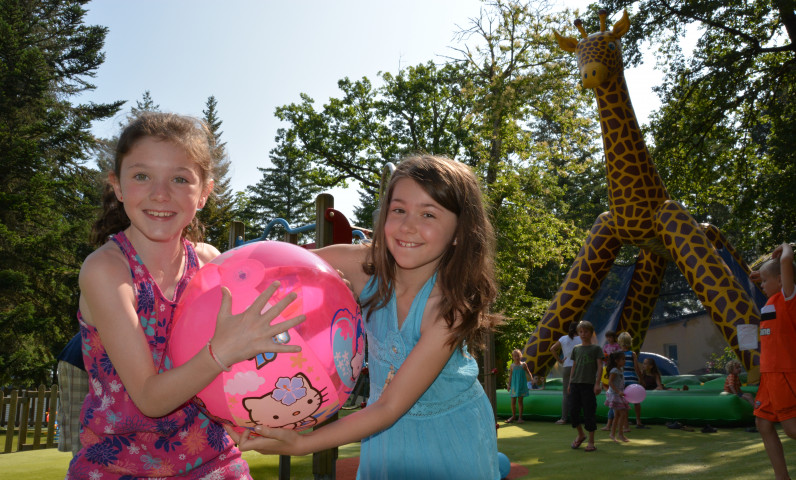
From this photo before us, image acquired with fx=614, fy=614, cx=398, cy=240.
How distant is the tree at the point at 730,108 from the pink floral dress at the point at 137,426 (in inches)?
641

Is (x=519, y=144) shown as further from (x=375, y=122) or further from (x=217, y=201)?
(x=217, y=201)

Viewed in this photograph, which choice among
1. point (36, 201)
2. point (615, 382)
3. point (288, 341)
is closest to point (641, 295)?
point (615, 382)

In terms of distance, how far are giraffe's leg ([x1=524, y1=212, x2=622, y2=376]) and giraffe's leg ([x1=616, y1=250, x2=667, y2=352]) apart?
1.36 meters

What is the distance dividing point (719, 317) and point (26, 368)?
17.6 m

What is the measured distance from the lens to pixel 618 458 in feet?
24.8

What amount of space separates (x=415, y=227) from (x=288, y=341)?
70cm

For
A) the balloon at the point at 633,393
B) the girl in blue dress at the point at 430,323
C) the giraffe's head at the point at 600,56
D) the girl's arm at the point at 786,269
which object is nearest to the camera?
the girl in blue dress at the point at 430,323

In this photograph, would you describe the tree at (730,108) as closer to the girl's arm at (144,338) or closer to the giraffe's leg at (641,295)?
the giraffe's leg at (641,295)

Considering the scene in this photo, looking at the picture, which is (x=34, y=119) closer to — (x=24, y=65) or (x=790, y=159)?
(x=24, y=65)

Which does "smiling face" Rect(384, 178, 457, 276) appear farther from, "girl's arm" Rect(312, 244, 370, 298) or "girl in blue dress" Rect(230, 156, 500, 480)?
"girl's arm" Rect(312, 244, 370, 298)

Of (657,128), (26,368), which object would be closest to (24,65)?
(26,368)

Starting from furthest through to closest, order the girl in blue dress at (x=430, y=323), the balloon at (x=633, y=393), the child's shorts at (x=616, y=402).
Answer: the balloon at (x=633, y=393), the child's shorts at (x=616, y=402), the girl in blue dress at (x=430, y=323)

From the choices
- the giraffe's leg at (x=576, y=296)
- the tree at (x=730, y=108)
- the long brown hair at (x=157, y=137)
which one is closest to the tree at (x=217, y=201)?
the long brown hair at (x=157, y=137)

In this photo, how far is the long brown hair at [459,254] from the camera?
7.18ft
